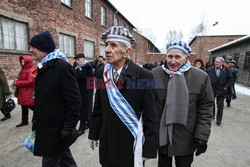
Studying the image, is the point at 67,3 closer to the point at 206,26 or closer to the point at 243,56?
the point at 243,56

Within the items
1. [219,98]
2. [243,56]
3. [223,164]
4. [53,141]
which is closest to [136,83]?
[53,141]

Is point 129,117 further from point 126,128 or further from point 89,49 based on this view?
point 89,49

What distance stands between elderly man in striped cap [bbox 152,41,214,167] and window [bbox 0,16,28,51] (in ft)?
26.1

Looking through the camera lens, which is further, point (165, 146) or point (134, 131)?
point (165, 146)

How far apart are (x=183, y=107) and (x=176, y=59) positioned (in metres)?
0.56

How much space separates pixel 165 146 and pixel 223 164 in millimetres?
1801

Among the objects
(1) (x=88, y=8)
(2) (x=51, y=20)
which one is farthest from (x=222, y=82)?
(1) (x=88, y=8)

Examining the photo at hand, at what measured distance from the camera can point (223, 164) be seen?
2.99 m

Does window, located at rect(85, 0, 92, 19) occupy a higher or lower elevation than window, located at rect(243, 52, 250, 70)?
higher

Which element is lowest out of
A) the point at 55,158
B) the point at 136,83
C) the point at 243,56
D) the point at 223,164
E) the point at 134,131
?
the point at 223,164

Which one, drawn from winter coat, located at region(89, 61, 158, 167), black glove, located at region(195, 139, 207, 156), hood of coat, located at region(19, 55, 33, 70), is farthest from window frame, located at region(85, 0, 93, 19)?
black glove, located at region(195, 139, 207, 156)

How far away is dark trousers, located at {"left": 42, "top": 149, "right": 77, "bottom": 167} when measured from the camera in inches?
78.5

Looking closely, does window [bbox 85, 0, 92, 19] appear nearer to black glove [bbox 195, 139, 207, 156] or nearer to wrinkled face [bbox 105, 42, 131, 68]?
wrinkled face [bbox 105, 42, 131, 68]

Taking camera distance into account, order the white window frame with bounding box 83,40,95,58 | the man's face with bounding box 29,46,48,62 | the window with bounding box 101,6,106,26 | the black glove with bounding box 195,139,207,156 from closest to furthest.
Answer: the black glove with bounding box 195,139,207,156 → the man's face with bounding box 29,46,48,62 → the white window frame with bounding box 83,40,95,58 → the window with bounding box 101,6,106,26
